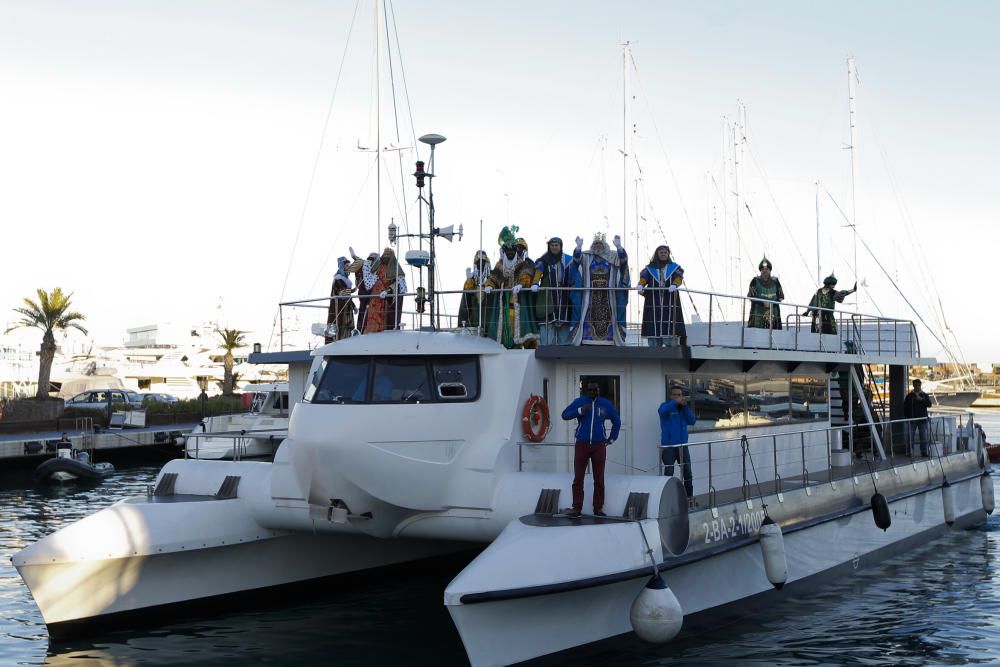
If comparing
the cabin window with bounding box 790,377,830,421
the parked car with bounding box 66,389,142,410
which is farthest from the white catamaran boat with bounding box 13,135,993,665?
the parked car with bounding box 66,389,142,410

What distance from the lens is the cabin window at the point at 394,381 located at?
1062 cm

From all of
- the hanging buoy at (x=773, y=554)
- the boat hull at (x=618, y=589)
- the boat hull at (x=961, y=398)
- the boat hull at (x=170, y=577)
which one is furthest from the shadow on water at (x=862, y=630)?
the boat hull at (x=961, y=398)

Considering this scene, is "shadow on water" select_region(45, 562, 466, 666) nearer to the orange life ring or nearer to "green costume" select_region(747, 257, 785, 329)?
the orange life ring

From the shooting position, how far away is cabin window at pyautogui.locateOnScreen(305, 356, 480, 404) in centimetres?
1062

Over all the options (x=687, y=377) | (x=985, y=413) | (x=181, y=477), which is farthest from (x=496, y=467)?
(x=985, y=413)

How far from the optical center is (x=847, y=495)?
47.1 feet

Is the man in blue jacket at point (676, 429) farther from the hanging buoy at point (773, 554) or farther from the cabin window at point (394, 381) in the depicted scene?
the cabin window at point (394, 381)

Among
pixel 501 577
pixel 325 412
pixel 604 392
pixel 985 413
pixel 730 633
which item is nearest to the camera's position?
pixel 501 577

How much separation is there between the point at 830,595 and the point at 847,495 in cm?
155

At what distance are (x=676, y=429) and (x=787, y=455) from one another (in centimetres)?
377

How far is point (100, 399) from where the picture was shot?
4853 cm

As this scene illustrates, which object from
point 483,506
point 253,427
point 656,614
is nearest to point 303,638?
point 483,506

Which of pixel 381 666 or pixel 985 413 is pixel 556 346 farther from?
pixel 985 413

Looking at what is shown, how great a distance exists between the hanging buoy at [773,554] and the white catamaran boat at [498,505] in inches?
0.7
